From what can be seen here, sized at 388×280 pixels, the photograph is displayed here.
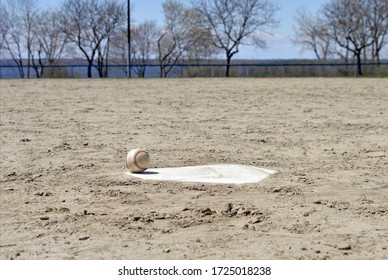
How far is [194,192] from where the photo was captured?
6.18m

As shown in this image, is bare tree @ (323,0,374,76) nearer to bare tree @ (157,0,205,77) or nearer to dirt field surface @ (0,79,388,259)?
bare tree @ (157,0,205,77)

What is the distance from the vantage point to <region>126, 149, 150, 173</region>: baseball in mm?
7035

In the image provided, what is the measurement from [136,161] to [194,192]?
114cm

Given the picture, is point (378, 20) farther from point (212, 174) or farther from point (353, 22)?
point (212, 174)

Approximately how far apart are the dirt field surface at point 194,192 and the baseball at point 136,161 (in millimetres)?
163

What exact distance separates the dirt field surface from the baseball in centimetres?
16

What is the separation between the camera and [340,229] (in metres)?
4.99

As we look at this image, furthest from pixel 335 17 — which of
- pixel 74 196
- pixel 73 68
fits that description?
pixel 74 196

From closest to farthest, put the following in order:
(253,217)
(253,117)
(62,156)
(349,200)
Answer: (253,217) → (349,200) → (62,156) → (253,117)

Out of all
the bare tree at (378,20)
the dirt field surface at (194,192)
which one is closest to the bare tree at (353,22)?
the bare tree at (378,20)

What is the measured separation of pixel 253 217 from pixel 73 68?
4202 centimetres

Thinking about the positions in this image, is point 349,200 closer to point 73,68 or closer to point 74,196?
point 74,196

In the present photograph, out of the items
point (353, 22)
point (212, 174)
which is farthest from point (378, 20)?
point (212, 174)

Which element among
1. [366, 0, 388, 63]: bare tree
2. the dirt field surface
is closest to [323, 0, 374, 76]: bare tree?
[366, 0, 388, 63]: bare tree
